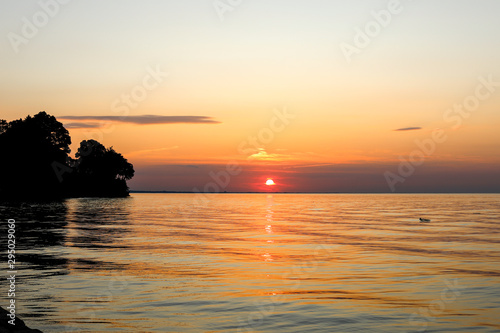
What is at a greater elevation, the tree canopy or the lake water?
the tree canopy

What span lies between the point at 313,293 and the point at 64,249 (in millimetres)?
20955

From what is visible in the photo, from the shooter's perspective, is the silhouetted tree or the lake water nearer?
the lake water

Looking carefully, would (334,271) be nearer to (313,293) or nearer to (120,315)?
(313,293)

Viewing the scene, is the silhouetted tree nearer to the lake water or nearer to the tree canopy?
the tree canopy

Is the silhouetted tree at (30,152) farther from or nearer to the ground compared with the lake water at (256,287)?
farther from the ground

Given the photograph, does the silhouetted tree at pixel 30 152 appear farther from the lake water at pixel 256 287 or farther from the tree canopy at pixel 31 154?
the lake water at pixel 256 287

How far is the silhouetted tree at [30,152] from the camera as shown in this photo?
14512cm

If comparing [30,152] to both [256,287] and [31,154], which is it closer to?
[31,154]

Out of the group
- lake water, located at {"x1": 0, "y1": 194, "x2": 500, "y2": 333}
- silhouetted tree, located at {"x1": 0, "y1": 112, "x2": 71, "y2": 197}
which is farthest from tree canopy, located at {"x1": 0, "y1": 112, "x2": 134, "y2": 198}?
lake water, located at {"x1": 0, "y1": 194, "x2": 500, "y2": 333}

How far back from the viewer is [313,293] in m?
21.1

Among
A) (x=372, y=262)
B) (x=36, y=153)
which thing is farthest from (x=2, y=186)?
(x=372, y=262)

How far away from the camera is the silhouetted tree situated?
476 feet

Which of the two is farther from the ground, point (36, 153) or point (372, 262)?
point (36, 153)

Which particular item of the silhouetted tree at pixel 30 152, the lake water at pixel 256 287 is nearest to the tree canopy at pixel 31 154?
the silhouetted tree at pixel 30 152
